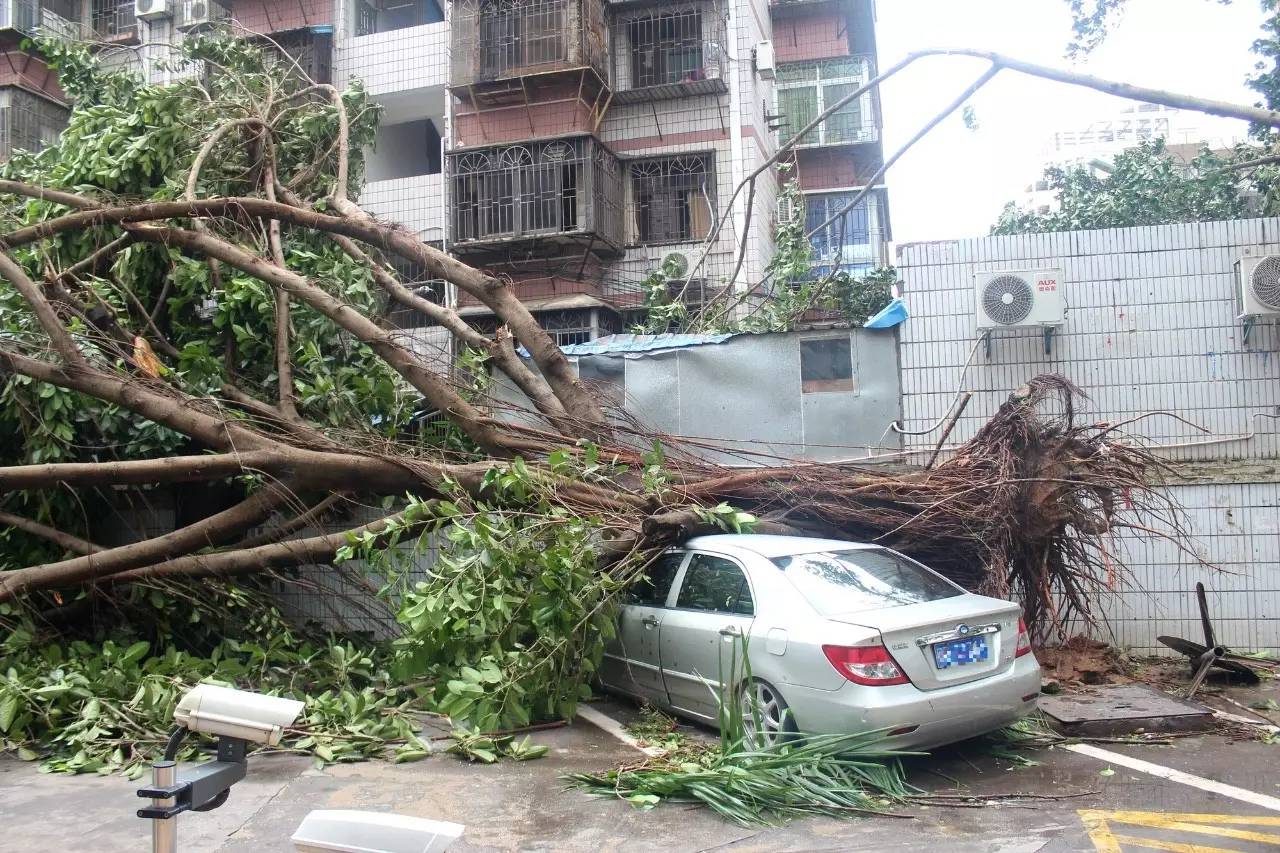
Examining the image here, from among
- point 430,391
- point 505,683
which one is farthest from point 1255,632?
point 430,391

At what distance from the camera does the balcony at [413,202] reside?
1794 cm

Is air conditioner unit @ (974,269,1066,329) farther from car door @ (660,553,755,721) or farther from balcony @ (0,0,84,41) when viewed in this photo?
balcony @ (0,0,84,41)

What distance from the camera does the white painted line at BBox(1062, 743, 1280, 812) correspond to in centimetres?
518

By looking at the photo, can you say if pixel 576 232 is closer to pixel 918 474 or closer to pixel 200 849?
pixel 918 474

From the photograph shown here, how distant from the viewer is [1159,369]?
30.1 feet

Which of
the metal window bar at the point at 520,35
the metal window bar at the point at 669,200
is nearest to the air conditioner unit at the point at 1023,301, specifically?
the metal window bar at the point at 669,200

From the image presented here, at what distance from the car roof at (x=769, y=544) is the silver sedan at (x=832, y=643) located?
0.5 inches

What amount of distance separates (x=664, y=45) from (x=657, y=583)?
1307 cm

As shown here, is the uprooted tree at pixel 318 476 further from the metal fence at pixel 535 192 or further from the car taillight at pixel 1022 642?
the metal fence at pixel 535 192

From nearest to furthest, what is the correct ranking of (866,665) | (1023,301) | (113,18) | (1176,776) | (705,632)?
1. (866,665)
2. (1176,776)
3. (705,632)
4. (1023,301)
5. (113,18)

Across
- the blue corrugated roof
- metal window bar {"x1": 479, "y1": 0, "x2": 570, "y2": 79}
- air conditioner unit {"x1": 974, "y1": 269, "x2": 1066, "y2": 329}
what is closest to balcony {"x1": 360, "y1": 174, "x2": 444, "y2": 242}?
metal window bar {"x1": 479, "y1": 0, "x2": 570, "y2": 79}

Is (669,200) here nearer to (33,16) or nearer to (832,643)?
(832,643)

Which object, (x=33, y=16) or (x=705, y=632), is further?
(x=33, y=16)

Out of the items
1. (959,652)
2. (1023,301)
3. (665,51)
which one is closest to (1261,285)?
(1023,301)
